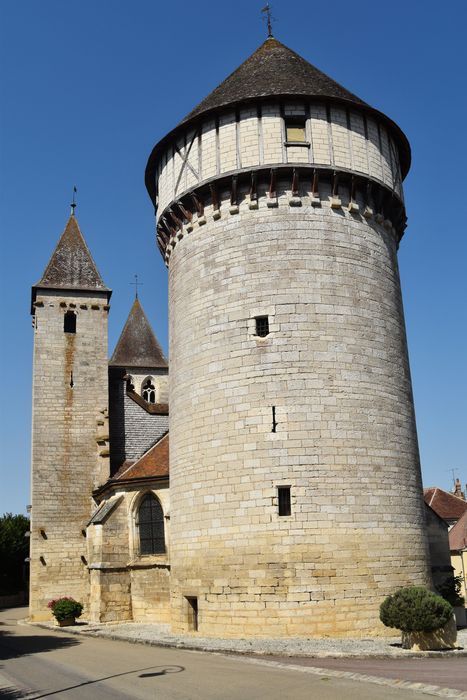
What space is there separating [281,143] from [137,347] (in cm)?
2689

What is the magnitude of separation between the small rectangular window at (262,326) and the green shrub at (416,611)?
6112 mm

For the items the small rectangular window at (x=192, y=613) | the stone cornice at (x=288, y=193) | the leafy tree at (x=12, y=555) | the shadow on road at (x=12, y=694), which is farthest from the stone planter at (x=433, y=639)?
the leafy tree at (x=12, y=555)

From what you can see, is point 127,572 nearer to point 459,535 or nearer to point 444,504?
point 459,535

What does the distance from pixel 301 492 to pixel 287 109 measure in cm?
911

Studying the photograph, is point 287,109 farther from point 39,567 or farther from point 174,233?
point 39,567

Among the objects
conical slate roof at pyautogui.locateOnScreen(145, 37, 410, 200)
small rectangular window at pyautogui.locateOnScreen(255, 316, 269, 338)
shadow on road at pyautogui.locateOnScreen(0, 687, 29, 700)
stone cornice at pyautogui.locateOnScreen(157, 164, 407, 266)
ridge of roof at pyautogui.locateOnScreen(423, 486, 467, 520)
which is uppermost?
conical slate roof at pyautogui.locateOnScreen(145, 37, 410, 200)

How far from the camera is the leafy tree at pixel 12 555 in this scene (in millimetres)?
42844

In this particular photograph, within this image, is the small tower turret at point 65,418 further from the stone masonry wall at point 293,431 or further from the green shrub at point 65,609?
the stone masonry wall at point 293,431

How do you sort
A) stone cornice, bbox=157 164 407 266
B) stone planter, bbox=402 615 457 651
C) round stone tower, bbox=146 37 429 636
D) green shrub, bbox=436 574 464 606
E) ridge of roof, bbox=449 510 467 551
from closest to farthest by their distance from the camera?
1. stone planter, bbox=402 615 457 651
2. round stone tower, bbox=146 37 429 636
3. stone cornice, bbox=157 164 407 266
4. green shrub, bbox=436 574 464 606
5. ridge of roof, bbox=449 510 467 551

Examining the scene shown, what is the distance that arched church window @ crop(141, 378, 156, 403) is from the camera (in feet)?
129

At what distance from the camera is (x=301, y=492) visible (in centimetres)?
1402

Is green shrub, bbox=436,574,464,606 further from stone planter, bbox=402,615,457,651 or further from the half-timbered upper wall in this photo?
the half-timbered upper wall

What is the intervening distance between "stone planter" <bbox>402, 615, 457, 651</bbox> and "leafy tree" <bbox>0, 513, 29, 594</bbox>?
35.6 m

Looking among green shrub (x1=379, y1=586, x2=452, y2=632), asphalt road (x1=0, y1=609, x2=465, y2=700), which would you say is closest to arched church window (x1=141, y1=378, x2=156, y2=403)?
asphalt road (x1=0, y1=609, x2=465, y2=700)
